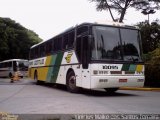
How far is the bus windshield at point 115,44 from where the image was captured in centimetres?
1423

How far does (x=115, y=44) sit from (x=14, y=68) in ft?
99.8

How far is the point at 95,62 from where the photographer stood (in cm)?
1407

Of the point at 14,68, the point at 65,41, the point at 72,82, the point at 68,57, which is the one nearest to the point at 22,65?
the point at 14,68

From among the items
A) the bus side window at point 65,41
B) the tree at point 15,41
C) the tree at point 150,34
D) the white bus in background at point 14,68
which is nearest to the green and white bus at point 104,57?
the bus side window at point 65,41

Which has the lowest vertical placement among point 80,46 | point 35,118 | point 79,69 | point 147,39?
point 35,118

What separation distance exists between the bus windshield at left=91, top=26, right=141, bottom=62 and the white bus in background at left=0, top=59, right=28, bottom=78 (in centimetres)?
2788

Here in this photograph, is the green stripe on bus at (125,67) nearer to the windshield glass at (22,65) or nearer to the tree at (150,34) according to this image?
the tree at (150,34)

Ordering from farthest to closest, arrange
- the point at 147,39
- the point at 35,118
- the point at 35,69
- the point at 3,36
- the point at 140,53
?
the point at 3,36
the point at 147,39
the point at 35,69
the point at 140,53
the point at 35,118

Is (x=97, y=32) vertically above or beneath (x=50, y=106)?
above

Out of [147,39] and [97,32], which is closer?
[97,32]

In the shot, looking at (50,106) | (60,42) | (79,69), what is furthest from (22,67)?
(50,106)

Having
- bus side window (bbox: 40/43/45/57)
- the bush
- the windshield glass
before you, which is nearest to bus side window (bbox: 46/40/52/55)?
bus side window (bbox: 40/43/45/57)

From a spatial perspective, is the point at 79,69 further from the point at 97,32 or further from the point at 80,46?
the point at 97,32

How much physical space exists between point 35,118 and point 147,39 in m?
24.5
